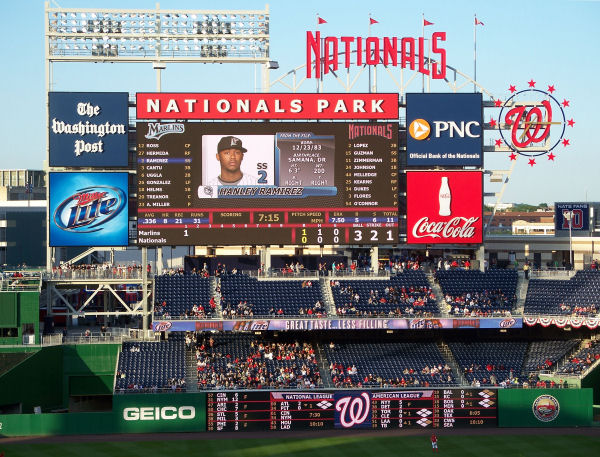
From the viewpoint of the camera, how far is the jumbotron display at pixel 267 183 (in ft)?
170

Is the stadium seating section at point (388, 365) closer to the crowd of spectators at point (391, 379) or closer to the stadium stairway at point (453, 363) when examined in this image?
the crowd of spectators at point (391, 379)

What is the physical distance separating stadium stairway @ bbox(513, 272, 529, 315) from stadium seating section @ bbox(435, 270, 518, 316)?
0.26 meters

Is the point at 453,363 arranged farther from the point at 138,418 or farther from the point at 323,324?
the point at 138,418

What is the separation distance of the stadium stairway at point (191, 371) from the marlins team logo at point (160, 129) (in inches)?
457

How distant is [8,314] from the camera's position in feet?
168

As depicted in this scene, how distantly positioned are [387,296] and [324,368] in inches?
220

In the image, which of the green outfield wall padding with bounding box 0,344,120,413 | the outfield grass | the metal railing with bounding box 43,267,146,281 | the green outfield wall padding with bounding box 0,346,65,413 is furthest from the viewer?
the metal railing with bounding box 43,267,146,281

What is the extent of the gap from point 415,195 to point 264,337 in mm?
11424

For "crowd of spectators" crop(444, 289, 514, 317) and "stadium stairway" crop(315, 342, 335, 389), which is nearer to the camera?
"stadium stairway" crop(315, 342, 335, 389)

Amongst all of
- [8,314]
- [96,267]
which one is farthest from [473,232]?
[8,314]

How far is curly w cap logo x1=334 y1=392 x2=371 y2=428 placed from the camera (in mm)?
46969

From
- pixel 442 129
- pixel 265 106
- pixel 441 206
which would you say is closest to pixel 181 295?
pixel 265 106

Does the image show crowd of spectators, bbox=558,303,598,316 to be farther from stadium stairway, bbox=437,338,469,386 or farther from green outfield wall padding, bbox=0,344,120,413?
green outfield wall padding, bbox=0,344,120,413

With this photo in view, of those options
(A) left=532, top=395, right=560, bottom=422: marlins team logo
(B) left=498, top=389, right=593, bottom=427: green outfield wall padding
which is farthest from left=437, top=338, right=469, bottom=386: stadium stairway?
(A) left=532, top=395, right=560, bottom=422: marlins team logo
